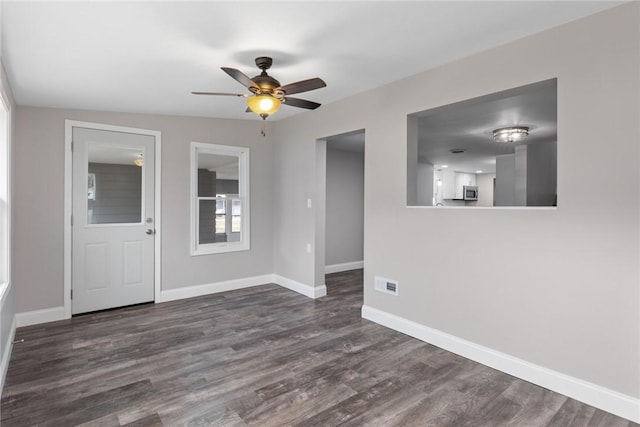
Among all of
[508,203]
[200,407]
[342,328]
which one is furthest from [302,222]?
[508,203]

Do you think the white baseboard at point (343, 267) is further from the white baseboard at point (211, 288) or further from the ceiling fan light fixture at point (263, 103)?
the ceiling fan light fixture at point (263, 103)

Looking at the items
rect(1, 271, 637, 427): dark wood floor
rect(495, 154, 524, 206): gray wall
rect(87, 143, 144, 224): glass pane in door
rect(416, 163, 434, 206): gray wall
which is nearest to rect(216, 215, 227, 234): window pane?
rect(87, 143, 144, 224): glass pane in door

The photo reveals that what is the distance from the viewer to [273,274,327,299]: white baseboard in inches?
181

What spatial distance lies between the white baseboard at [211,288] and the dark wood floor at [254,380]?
0.65m

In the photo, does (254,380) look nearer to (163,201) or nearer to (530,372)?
(530,372)

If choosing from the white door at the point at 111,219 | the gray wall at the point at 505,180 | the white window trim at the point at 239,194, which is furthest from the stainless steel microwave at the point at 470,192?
the white door at the point at 111,219

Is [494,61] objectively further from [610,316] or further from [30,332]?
[30,332]

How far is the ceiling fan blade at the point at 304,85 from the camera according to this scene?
102 inches

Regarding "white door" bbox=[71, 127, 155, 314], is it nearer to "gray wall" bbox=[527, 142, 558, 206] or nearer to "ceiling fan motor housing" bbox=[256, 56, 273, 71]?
"ceiling fan motor housing" bbox=[256, 56, 273, 71]

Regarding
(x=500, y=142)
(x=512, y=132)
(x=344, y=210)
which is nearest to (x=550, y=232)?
(x=512, y=132)

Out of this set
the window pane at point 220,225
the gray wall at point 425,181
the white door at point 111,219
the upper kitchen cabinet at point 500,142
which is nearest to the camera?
the upper kitchen cabinet at point 500,142

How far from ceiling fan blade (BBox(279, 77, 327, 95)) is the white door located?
2.42 metres

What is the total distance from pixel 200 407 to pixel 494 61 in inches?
129

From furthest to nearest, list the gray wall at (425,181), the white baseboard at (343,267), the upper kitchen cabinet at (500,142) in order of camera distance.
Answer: the gray wall at (425,181) < the white baseboard at (343,267) < the upper kitchen cabinet at (500,142)
